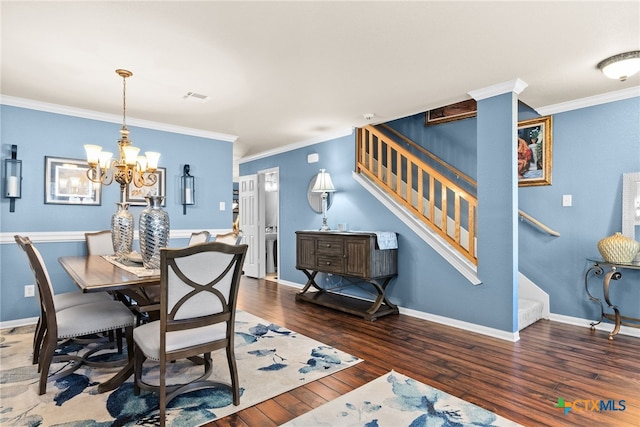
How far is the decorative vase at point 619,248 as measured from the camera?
3.15 m

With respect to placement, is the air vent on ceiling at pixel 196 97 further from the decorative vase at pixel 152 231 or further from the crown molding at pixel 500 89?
the crown molding at pixel 500 89

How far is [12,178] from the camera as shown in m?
3.59

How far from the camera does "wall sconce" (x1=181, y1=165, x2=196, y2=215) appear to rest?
484 centimetres

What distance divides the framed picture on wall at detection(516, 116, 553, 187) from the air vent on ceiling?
3571 mm

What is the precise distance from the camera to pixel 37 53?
2.61 m

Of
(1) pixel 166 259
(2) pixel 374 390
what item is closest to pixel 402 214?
(2) pixel 374 390

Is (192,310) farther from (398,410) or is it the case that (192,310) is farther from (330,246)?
(330,246)

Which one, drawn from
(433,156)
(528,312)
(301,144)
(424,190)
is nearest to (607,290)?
(528,312)

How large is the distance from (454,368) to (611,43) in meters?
2.56

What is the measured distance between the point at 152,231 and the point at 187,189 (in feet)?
7.90

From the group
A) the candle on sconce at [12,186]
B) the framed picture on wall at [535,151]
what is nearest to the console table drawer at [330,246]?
the framed picture on wall at [535,151]

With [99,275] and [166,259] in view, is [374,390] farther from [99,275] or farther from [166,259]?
[99,275]

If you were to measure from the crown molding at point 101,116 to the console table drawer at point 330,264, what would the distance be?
2.34 meters

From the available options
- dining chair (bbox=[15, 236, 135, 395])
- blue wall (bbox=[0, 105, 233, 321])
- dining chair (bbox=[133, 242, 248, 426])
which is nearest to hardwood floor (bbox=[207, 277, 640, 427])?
dining chair (bbox=[133, 242, 248, 426])
